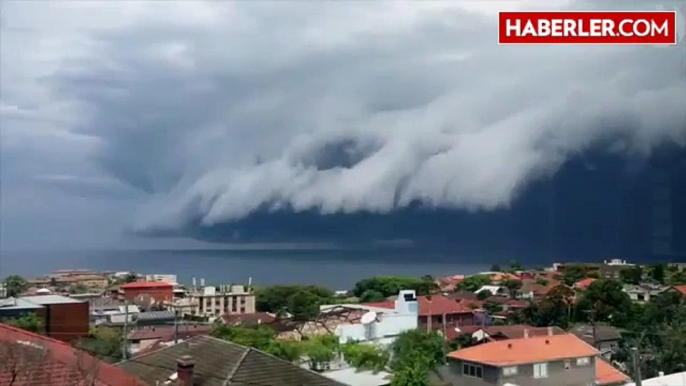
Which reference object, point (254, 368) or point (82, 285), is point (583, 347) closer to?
point (254, 368)

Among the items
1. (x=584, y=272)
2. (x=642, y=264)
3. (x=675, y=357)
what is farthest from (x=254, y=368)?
(x=584, y=272)

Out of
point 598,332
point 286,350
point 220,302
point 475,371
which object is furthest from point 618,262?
point 220,302

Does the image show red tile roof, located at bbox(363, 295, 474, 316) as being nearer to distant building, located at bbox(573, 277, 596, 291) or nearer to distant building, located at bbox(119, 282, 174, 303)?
distant building, located at bbox(573, 277, 596, 291)

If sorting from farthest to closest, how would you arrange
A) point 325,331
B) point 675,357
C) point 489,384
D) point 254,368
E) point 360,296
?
point 360,296 < point 325,331 < point 675,357 < point 489,384 < point 254,368

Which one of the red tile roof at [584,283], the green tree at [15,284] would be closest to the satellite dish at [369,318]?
the red tile roof at [584,283]

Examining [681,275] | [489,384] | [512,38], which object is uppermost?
[512,38]

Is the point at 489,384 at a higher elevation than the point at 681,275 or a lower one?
lower

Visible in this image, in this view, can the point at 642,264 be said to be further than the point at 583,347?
Yes

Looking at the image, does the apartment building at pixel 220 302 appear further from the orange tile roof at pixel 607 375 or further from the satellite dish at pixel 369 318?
the orange tile roof at pixel 607 375
